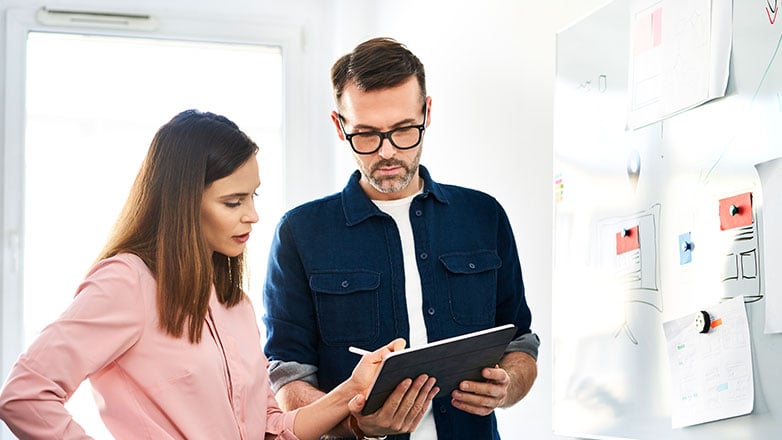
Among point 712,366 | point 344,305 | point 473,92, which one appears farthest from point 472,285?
point 473,92

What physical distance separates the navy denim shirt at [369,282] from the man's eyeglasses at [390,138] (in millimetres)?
109

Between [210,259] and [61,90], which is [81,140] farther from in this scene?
[210,259]

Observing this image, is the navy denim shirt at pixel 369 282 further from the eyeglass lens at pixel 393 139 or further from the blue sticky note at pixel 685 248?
the blue sticky note at pixel 685 248

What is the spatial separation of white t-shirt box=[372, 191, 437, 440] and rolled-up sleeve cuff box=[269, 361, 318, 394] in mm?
186

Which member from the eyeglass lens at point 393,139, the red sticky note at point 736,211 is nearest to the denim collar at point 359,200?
the eyeglass lens at point 393,139

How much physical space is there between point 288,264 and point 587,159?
778 mm

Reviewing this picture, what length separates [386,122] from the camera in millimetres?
1857

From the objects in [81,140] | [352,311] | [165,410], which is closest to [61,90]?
[81,140]

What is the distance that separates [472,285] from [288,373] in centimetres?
37

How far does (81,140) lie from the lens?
3943 millimetres

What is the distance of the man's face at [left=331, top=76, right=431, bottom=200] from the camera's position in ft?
6.10

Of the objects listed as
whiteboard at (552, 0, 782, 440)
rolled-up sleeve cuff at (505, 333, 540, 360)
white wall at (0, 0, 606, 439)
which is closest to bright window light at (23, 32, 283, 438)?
white wall at (0, 0, 606, 439)

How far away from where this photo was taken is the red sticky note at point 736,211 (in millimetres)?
1708

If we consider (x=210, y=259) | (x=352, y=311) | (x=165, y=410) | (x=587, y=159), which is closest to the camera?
(x=165, y=410)
